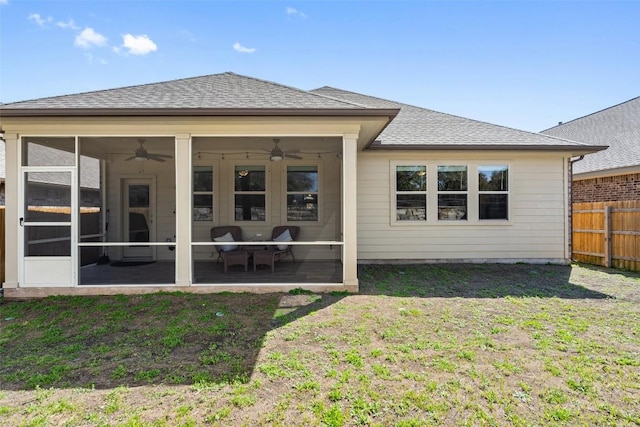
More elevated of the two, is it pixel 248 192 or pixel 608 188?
pixel 608 188

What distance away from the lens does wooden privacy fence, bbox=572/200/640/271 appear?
25.7 ft

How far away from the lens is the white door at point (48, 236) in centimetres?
546

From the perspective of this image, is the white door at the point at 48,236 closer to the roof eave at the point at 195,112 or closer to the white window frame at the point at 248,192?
the roof eave at the point at 195,112

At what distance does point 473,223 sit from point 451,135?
228cm

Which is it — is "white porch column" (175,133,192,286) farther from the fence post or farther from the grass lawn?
the fence post

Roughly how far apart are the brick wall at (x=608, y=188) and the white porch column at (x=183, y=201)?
37.1 feet

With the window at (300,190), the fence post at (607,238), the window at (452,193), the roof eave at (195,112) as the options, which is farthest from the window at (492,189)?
the roof eave at (195,112)

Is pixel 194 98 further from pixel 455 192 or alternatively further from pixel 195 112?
pixel 455 192

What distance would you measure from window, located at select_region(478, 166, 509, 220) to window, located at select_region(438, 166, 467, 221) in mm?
393

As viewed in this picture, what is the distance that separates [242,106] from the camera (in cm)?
529

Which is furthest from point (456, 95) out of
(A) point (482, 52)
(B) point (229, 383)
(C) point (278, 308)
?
(B) point (229, 383)

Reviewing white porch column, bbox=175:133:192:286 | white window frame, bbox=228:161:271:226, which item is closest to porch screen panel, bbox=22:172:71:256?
white porch column, bbox=175:133:192:286

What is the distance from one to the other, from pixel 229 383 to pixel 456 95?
42.7ft

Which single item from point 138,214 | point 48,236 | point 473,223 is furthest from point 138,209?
point 473,223
